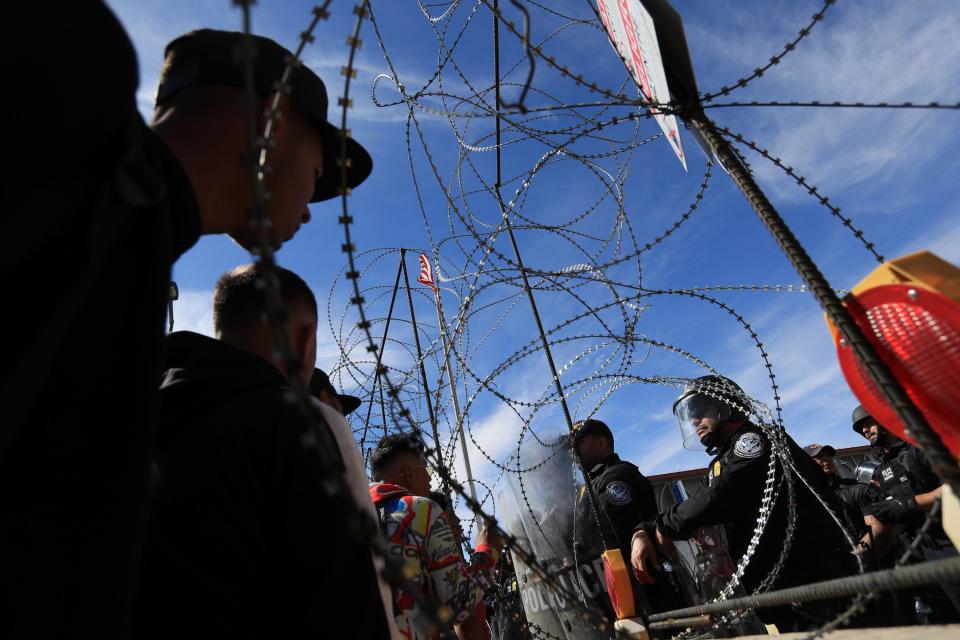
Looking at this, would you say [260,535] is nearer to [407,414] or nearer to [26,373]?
[407,414]

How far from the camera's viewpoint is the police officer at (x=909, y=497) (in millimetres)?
5391

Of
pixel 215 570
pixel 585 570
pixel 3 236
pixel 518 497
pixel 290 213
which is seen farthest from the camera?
pixel 518 497

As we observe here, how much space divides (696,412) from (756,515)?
40.7 inches

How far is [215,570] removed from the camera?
111cm

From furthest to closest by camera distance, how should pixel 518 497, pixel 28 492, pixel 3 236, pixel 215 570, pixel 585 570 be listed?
pixel 518 497, pixel 585 570, pixel 215 570, pixel 28 492, pixel 3 236

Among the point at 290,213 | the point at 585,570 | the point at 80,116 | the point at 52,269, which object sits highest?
the point at 290,213

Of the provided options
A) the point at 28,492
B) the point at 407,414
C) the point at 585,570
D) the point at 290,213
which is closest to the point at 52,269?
the point at 28,492

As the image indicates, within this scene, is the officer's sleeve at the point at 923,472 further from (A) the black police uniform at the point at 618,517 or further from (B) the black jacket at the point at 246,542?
(B) the black jacket at the point at 246,542

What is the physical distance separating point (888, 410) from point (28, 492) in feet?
5.31

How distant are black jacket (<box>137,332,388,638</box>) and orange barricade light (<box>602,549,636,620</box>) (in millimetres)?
3156

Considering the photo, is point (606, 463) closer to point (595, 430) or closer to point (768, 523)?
point (595, 430)

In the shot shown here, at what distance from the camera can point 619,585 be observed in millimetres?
3887

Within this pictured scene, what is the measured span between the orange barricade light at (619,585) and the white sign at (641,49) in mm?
2943

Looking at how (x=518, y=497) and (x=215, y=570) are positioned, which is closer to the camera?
(x=215, y=570)
